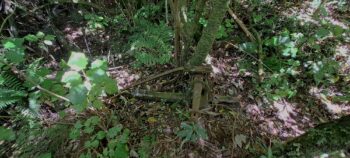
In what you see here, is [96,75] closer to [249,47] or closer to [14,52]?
[14,52]

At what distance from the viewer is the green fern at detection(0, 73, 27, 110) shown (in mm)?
2452

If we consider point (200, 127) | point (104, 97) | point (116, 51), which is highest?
point (116, 51)

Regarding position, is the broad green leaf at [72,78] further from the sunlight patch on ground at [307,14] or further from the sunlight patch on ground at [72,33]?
the sunlight patch on ground at [307,14]

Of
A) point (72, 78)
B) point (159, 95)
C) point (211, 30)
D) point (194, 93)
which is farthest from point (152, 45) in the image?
point (72, 78)

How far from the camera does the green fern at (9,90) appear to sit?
8.04 feet

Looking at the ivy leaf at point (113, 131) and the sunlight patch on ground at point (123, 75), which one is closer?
the ivy leaf at point (113, 131)

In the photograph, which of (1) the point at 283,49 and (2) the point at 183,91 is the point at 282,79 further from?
(2) the point at 183,91

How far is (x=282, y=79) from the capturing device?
117 inches

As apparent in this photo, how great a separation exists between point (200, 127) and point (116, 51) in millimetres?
1410

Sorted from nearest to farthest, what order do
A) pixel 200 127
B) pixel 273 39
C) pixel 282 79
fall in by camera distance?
1. pixel 200 127
2. pixel 282 79
3. pixel 273 39

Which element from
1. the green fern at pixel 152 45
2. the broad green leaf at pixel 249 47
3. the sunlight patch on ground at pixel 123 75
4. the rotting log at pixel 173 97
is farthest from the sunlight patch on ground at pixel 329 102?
the sunlight patch on ground at pixel 123 75

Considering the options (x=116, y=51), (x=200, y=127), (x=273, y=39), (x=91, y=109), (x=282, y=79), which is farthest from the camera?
(x=116, y=51)

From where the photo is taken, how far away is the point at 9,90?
249cm

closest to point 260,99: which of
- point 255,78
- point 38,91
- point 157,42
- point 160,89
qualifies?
point 255,78
